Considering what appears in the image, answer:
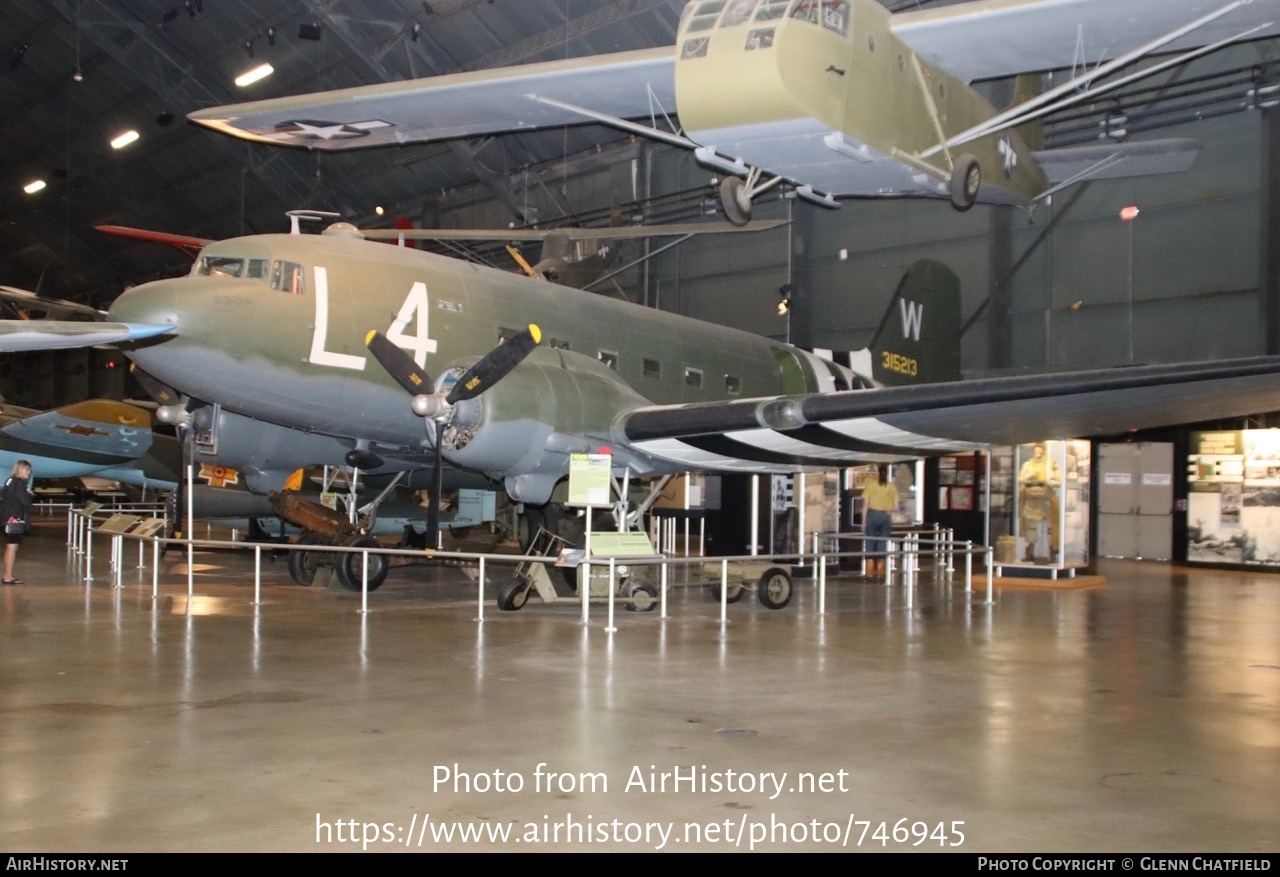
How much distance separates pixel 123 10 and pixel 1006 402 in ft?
90.1

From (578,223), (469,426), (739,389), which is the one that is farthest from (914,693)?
(578,223)

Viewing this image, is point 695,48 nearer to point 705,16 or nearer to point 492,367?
point 705,16

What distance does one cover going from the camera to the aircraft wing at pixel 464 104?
1434 centimetres

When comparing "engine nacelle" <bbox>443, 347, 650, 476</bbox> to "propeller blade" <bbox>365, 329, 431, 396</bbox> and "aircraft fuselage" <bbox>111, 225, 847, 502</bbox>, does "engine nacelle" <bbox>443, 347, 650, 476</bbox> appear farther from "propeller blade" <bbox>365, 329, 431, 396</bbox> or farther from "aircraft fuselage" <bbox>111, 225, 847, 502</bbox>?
"propeller blade" <bbox>365, 329, 431, 396</bbox>

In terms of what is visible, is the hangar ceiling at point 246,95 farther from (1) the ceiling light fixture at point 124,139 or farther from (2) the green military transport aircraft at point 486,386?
(2) the green military transport aircraft at point 486,386

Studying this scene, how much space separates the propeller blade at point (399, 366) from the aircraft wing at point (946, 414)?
7.90 feet

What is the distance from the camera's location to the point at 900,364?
2033 cm

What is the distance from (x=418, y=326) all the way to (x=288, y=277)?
1.55m

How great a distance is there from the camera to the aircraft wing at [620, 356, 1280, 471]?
36.0 ft

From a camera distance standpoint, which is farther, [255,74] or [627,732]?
[255,74]

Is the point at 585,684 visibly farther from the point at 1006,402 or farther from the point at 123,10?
the point at 123,10

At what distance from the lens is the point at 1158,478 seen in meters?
25.0

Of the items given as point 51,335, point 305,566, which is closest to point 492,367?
point 51,335

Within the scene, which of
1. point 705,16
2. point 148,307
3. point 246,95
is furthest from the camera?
point 246,95
